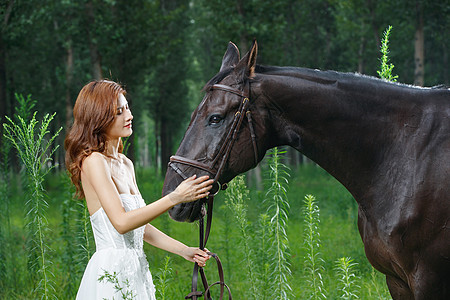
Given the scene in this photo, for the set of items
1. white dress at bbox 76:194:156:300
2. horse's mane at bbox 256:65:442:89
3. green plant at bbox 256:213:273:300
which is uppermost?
horse's mane at bbox 256:65:442:89

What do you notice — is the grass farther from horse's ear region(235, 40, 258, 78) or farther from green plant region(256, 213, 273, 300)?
horse's ear region(235, 40, 258, 78)

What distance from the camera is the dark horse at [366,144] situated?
7.52 feet

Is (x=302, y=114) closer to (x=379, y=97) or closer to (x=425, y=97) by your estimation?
(x=379, y=97)

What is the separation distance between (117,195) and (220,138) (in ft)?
2.00

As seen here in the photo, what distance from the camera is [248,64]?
7.95 feet

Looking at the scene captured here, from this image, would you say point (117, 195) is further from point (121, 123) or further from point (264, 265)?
point (264, 265)

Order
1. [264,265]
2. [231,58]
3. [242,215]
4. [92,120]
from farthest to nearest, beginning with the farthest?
[264,265] → [242,215] → [231,58] → [92,120]

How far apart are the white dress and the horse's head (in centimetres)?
37

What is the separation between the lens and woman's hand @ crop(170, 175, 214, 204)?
7.37 ft

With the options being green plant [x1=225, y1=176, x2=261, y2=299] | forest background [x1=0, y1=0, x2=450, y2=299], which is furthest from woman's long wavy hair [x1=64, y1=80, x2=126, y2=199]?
green plant [x1=225, y1=176, x2=261, y2=299]

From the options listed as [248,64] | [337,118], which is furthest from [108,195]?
[337,118]

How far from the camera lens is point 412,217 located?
7.52ft

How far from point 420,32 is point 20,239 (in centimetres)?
1230

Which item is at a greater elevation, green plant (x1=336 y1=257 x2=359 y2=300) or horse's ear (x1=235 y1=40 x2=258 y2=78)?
horse's ear (x1=235 y1=40 x2=258 y2=78)
